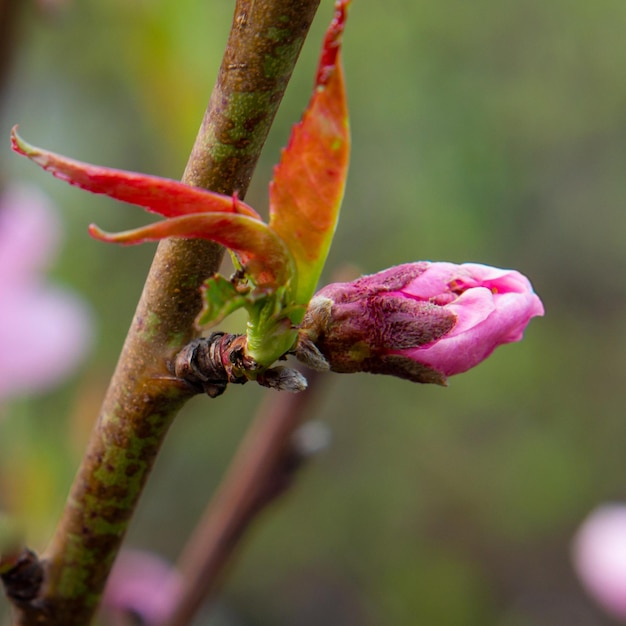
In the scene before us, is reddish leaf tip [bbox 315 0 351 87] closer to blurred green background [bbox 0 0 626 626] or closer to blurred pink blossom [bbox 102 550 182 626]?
blurred pink blossom [bbox 102 550 182 626]

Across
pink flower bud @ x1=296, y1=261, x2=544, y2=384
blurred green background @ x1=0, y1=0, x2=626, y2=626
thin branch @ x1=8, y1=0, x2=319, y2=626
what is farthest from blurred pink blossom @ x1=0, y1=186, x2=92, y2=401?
blurred green background @ x1=0, y1=0, x2=626, y2=626

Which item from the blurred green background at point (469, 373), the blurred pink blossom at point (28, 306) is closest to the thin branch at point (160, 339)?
the blurred pink blossom at point (28, 306)

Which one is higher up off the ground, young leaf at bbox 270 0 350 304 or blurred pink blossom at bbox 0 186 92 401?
young leaf at bbox 270 0 350 304

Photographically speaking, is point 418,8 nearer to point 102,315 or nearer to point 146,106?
point 102,315

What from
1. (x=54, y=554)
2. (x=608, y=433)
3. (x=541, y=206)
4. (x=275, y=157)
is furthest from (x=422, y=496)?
(x=54, y=554)

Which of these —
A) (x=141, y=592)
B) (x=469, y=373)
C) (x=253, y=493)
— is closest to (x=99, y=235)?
(x=253, y=493)

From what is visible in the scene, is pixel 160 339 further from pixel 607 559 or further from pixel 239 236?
pixel 607 559
